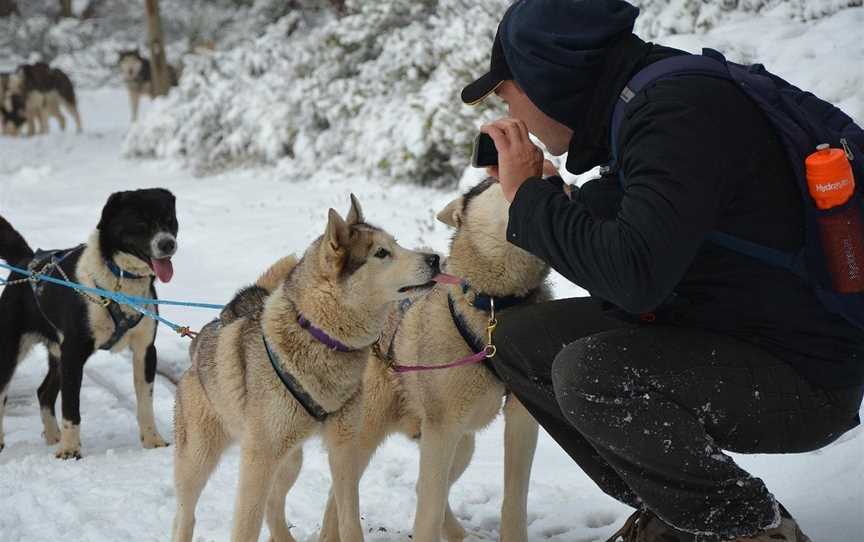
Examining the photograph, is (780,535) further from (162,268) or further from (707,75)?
(162,268)

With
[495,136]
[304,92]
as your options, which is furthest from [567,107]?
[304,92]

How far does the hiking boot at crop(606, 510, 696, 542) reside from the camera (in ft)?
7.54

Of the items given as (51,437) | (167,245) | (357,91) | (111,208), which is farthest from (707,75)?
(357,91)

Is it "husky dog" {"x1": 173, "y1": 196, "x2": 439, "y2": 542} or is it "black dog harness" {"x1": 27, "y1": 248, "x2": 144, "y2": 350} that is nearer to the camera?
"husky dog" {"x1": 173, "y1": 196, "x2": 439, "y2": 542}

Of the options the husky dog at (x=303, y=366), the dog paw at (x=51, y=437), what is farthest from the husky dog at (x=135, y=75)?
the husky dog at (x=303, y=366)

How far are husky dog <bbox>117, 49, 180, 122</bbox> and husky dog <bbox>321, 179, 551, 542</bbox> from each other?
18.9 meters

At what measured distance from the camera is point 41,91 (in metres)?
19.8

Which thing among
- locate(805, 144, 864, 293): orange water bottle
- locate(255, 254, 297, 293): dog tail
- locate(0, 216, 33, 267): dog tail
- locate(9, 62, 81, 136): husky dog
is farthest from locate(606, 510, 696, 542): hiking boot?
locate(9, 62, 81, 136): husky dog

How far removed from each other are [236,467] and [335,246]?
73.6 inches

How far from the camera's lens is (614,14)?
206 centimetres

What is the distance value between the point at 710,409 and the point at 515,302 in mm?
1113

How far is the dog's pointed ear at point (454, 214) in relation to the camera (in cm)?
333

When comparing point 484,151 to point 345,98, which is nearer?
point 484,151

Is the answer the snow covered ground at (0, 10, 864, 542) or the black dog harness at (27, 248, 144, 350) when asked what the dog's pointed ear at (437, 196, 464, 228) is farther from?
the black dog harness at (27, 248, 144, 350)
